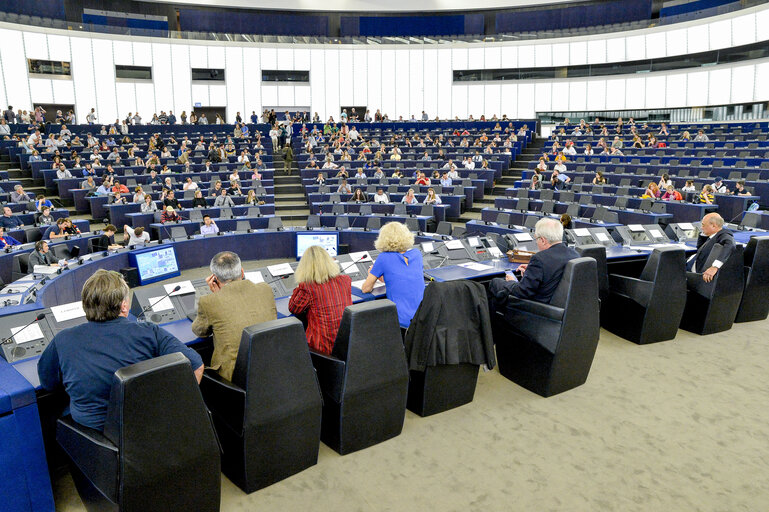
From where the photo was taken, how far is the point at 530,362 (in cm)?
409

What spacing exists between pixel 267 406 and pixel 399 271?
145cm

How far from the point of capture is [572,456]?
127 inches

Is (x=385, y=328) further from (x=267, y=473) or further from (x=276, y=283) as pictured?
(x=276, y=283)

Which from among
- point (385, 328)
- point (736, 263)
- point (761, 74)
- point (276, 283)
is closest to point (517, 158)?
point (761, 74)

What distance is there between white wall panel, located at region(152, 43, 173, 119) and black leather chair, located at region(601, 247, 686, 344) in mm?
24508

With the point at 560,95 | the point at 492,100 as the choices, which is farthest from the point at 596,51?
the point at 492,100

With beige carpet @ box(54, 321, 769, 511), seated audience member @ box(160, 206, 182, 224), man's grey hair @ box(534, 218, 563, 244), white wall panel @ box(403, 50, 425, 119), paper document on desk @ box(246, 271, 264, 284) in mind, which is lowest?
beige carpet @ box(54, 321, 769, 511)

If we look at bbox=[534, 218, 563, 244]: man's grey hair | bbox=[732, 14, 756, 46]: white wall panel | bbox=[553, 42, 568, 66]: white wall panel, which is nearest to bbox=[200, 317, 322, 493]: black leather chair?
bbox=[534, 218, 563, 244]: man's grey hair

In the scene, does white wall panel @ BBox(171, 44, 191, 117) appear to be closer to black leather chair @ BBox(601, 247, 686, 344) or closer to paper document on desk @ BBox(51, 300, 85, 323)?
paper document on desk @ BBox(51, 300, 85, 323)

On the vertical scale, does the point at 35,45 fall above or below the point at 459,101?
above

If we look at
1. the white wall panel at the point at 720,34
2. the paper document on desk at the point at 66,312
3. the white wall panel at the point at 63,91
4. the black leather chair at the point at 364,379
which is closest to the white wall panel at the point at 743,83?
the white wall panel at the point at 720,34

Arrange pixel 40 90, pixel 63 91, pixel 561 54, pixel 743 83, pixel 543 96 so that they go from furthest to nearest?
pixel 543 96 → pixel 561 54 → pixel 63 91 → pixel 40 90 → pixel 743 83

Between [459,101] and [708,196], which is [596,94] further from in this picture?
[708,196]

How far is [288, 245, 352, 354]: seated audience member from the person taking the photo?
3309mm
